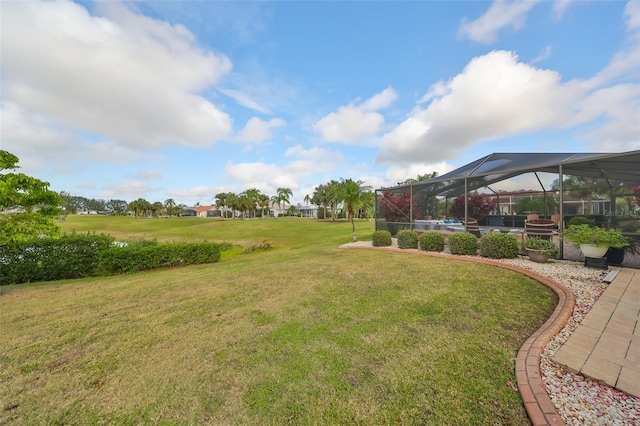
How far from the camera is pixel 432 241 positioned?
8266 millimetres

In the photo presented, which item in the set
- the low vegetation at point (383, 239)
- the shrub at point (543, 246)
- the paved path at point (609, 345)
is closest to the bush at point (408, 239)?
the low vegetation at point (383, 239)

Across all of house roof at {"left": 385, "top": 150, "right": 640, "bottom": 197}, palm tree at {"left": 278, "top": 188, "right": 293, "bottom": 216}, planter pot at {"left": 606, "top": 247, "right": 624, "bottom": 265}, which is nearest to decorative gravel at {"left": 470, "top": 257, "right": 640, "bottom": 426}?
A: planter pot at {"left": 606, "top": 247, "right": 624, "bottom": 265}

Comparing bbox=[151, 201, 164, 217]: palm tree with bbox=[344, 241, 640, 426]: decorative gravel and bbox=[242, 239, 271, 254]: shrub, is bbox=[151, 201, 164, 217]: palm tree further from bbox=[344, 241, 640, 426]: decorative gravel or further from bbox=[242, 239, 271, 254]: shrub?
bbox=[344, 241, 640, 426]: decorative gravel

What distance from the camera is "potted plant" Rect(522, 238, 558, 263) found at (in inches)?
241

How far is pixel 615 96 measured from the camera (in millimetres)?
9852

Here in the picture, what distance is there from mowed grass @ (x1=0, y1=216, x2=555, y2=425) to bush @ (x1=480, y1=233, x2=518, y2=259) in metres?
2.07

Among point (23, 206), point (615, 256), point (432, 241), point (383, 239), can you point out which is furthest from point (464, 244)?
point (23, 206)

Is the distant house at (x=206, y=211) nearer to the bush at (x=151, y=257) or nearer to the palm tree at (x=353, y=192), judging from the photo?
the palm tree at (x=353, y=192)

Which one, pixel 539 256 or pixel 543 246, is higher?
pixel 543 246

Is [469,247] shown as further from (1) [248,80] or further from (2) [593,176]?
(1) [248,80]

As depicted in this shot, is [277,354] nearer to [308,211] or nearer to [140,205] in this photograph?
[308,211]

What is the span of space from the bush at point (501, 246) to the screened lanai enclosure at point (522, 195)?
1106 mm

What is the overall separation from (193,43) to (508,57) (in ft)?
43.1

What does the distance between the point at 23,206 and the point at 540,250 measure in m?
13.0
